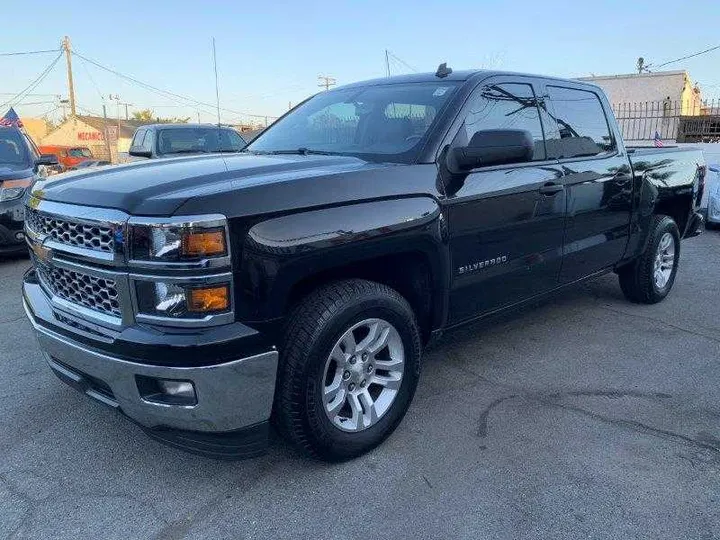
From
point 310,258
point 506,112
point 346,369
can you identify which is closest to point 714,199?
point 506,112

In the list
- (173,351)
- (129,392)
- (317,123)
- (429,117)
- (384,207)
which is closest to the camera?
(173,351)

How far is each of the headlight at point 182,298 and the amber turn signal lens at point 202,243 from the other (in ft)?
0.41

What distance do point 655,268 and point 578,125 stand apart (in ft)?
5.96

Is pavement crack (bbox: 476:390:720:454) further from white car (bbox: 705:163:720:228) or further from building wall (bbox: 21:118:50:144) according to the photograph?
building wall (bbox: 21:118:50:144)

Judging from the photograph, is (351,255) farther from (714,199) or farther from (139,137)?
(714,199)

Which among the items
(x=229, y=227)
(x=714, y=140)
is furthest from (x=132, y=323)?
(x=714, y=140)

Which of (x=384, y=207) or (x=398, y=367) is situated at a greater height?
(x=384, y=207)

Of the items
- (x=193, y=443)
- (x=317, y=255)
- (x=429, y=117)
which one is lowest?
(x=193, y=443)

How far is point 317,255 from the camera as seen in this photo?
8.20 feet

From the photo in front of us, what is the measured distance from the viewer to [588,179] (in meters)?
4.15

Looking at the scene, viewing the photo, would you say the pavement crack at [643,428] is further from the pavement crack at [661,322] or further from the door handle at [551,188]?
the pavement crack at [661,322]

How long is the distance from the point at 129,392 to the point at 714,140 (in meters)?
16.7

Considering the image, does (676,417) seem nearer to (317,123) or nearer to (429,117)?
(429,117)

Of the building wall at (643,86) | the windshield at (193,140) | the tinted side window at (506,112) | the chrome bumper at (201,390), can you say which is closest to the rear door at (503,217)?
the tinted side window at (506,112)
